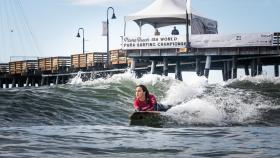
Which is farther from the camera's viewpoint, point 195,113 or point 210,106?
point 210,106

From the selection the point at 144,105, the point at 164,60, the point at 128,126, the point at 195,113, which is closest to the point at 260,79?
the point at 164,60

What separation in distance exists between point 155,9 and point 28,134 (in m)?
27.7

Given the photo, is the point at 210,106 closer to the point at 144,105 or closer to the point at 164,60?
the point at 144,105

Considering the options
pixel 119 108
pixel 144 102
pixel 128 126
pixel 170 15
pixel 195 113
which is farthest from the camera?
pixel 170 15

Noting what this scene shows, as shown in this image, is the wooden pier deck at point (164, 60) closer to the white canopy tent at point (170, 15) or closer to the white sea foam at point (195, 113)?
the white canopy tent at point (170, 15)

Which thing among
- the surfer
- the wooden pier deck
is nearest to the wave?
the surfer

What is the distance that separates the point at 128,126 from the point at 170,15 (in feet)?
77.9

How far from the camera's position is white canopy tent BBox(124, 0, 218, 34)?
35.3 metres

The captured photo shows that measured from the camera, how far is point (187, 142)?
864 cm

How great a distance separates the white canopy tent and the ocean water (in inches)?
302

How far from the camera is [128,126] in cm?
1215

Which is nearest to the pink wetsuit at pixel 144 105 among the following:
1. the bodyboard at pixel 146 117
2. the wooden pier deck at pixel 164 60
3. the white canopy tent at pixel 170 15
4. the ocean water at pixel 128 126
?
the ocean water at pixel 128 126

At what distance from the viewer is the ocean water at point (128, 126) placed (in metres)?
7.55

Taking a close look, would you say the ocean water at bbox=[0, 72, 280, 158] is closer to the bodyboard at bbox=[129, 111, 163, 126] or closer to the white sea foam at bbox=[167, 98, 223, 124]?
the white sea foam at bbox=[167, 98, 223, 124]
